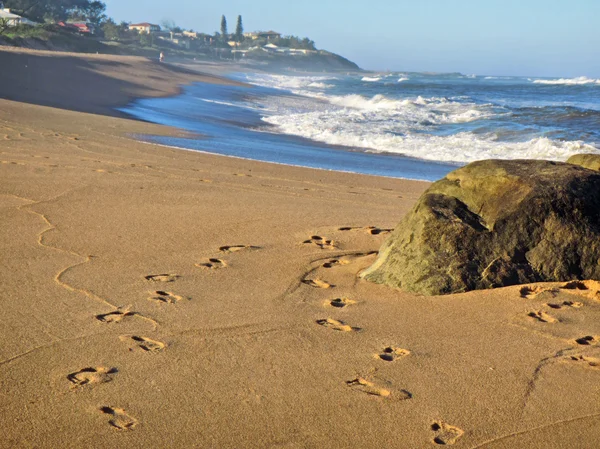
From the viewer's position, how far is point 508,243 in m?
4.14

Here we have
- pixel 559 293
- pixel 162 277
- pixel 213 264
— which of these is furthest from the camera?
pixel 213 264

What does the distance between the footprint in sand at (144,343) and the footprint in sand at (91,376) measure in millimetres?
237

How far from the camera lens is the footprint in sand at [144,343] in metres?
3.29

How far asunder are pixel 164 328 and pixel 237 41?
158482 mm

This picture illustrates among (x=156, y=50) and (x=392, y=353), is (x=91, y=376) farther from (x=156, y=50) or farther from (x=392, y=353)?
(x=156, y=50)

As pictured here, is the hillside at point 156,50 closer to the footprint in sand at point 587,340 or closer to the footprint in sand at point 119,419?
the footprint in sand at point 119,419

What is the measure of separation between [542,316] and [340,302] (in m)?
1.12

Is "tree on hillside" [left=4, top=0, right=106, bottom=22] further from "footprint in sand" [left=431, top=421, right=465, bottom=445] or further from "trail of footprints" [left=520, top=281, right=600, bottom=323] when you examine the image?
"footprint in sand" [left=431, top=421, right=465, bottom=445]

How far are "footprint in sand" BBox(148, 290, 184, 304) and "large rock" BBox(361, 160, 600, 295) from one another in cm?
125

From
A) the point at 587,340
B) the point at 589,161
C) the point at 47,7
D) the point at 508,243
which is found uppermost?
the point at 47,7

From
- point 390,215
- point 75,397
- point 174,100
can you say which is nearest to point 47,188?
point 390,215

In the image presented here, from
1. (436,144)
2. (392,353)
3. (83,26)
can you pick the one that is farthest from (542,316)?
(83,26)

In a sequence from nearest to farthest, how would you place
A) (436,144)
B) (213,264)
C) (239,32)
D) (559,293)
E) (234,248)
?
(559,293) → (213,264) → (234,248) → (436,144) → (239,32)

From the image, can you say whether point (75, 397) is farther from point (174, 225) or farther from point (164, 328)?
point (174, 225)
